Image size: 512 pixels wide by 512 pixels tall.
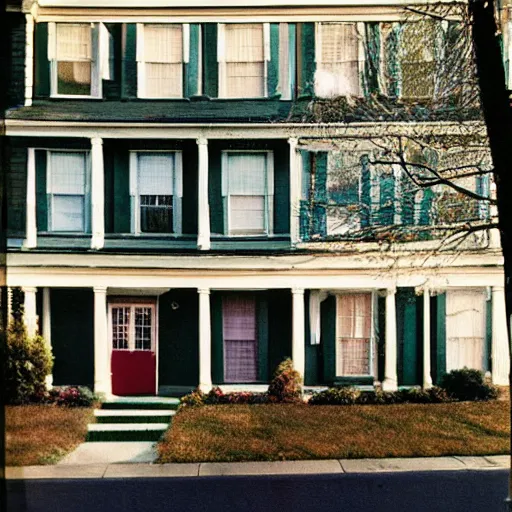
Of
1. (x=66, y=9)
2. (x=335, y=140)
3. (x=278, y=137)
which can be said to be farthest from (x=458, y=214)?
(x=66, y=9)

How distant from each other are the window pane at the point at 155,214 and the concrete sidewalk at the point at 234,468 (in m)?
1.51

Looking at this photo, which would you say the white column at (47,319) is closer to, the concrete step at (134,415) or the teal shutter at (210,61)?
the concrete step at (134,415)

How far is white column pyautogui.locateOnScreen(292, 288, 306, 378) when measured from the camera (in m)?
4.14

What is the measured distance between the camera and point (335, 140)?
4137mm

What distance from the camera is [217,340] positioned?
4.15 m

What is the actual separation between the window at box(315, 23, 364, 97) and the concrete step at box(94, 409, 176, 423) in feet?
7.52

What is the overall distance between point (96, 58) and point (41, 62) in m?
0.35

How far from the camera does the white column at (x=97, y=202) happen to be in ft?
13.5

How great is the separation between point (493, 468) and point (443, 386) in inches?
24.7

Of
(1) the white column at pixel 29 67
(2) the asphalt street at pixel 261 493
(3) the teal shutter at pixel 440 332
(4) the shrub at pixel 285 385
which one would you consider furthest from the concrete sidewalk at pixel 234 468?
(1) the white column at pixel 29 67

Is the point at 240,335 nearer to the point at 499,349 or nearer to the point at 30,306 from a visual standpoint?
the point at 30,306

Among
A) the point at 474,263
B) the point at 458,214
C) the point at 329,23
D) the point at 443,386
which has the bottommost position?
the point at 443,386

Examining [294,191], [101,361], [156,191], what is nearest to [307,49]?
[294,191]

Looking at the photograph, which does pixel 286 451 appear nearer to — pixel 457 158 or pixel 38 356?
pixel 38 356
